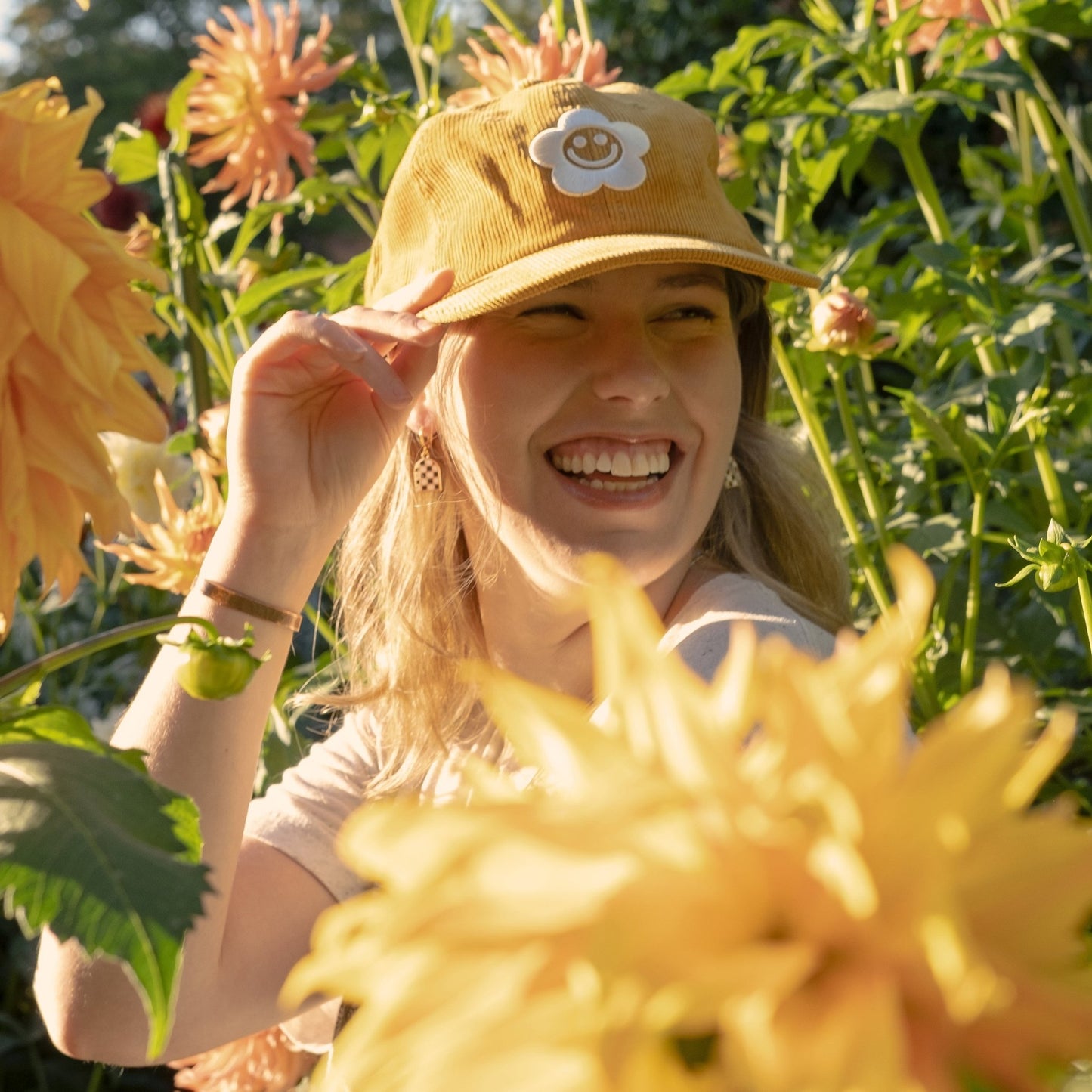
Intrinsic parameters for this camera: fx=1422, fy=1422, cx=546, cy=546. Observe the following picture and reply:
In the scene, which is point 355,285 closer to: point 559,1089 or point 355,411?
point 355,411

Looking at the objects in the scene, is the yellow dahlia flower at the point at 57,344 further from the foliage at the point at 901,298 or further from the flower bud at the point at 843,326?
the flower bud at the point at 843,326

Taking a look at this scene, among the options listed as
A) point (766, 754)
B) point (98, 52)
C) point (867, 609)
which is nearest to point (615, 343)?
point (867, 609)

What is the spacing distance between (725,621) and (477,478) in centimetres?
31

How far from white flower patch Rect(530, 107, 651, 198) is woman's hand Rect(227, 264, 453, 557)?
20 cm

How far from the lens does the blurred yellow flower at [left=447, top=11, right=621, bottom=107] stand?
1.42 metres

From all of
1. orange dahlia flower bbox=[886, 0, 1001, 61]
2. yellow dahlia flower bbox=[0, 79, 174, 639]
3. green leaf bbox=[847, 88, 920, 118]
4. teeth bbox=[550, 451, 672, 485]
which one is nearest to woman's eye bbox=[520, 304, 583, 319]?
teeth bbox=[550, 451, 672, 485]

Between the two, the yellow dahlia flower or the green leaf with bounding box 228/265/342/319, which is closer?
the yellow dahlia flower

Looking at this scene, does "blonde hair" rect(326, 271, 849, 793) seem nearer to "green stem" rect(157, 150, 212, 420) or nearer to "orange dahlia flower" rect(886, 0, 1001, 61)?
"green stem" rect(157, 150, 212, 420)

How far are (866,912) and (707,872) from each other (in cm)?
2

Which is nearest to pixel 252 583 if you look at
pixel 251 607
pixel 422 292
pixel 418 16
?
pixel 251 607

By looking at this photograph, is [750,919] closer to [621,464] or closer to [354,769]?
[621,464]

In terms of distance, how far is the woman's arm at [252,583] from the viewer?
909 millimetres

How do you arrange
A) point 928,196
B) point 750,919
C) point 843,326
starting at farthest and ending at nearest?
point 928,196, point 843,326, point 750,919

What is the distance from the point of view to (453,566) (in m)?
1.42
